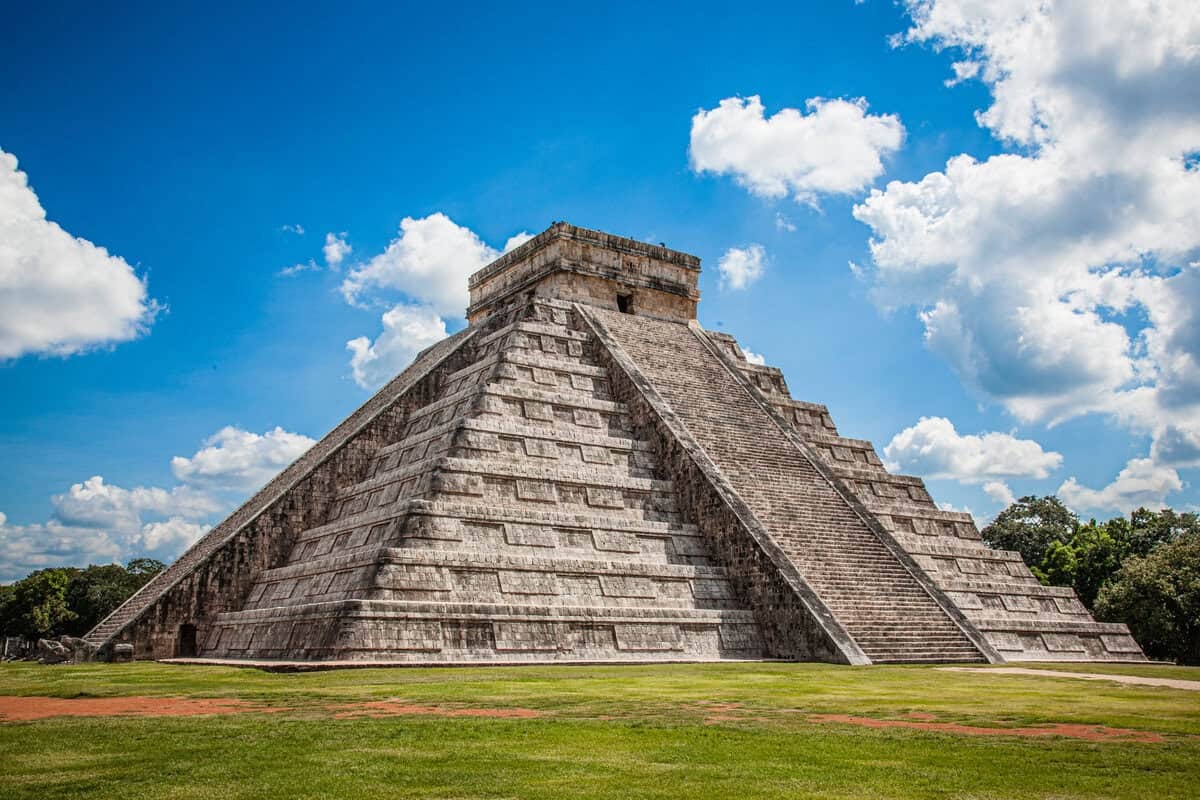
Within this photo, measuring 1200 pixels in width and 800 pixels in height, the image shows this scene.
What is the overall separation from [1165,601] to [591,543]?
16.9 metres

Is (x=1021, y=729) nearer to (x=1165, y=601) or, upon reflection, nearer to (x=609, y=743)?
(x=609, y=743)

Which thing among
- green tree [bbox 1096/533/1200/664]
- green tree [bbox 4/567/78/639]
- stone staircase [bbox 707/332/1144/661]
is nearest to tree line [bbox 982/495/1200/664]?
green tree [bbox 1096/533/1200/664]

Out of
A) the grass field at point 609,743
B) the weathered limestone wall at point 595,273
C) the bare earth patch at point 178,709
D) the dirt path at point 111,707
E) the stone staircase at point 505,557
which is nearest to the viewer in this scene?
the grass field at point 609,743

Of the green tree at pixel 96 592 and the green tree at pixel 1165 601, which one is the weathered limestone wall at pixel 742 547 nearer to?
the green tree at pixel 1165 601

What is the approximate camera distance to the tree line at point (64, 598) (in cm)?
4600

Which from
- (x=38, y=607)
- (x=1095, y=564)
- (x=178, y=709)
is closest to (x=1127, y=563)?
(x=1095, y=564)

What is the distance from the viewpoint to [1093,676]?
1664cm

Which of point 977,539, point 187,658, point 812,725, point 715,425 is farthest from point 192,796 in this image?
point 977,539

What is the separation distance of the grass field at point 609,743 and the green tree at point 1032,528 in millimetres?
36840

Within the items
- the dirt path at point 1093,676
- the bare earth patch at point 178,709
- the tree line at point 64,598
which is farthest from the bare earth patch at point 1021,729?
the tree line at point 64,598

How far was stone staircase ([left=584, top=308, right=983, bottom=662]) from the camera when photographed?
1936cm

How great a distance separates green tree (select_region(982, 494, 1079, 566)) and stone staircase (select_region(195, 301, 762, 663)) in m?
30.3

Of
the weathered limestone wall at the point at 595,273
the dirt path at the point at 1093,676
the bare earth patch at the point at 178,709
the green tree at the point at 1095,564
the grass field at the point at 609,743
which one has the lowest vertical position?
the grass field at the point at 609,743

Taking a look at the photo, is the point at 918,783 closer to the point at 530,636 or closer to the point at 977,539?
the point at 530,636
